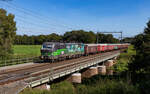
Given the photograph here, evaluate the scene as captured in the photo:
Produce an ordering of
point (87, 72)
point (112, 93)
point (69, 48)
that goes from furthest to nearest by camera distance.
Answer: point (69, 48) < point (87, 72) < point (112, 93)

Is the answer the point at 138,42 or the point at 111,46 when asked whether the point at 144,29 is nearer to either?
the point at 138,42

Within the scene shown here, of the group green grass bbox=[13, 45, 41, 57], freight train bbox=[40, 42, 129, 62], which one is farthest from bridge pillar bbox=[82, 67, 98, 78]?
green grass bbox=[13, 45, 41, 57]

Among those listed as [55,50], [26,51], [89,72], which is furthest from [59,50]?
[26,51]

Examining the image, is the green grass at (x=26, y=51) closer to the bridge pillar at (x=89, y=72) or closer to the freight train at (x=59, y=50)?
the freight train at (x=59, y=50)

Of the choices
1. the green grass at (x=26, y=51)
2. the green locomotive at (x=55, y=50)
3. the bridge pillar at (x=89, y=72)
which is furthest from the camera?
the green grass at (x=26, y=51)

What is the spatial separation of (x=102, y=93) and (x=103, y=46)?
4324cm

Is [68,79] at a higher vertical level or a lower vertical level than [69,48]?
lower

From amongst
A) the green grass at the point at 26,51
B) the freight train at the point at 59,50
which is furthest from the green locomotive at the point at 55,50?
the green grass at the point at 26,51

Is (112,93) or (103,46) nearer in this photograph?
(112,93)

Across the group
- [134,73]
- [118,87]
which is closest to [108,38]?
[134,73]

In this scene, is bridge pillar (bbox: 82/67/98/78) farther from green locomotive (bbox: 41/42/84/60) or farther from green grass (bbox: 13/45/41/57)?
green grass (bbox: 13/45/41/57)

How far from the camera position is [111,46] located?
57.5 m

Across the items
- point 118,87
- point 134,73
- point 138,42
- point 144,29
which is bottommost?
point 134,73

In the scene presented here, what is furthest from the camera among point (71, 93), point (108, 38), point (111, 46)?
point (108, 38)
